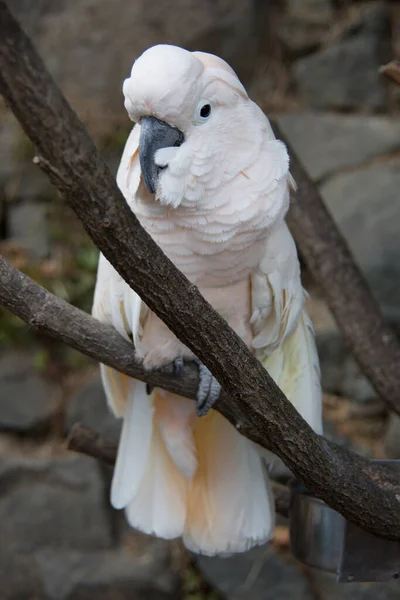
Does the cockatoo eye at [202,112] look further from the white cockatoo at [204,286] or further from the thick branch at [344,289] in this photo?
the thick branch at [344,289]

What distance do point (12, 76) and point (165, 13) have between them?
5.29ft

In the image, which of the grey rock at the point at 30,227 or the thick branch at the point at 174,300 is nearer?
the thick branch at the point at 174,300

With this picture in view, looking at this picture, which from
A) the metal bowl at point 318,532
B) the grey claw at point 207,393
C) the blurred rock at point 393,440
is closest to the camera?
the grey claw at point 207,393

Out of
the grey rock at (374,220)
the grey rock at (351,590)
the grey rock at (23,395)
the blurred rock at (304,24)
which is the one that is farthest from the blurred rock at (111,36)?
the grey rock at (351,590)

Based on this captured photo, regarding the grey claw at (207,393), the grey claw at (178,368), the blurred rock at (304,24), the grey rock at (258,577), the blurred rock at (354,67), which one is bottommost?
the grey rock at (258,577)

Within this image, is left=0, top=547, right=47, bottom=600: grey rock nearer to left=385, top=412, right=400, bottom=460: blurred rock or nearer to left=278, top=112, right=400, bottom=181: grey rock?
left=385, top=412, right=400, bottom=460: blurred rock

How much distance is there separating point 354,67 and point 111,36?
0.70 metres

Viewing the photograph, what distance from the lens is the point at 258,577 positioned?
2078mm

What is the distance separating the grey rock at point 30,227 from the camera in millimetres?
2279

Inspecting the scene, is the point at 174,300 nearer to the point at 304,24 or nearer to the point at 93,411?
the point at 93,411

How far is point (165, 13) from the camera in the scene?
2186 mm

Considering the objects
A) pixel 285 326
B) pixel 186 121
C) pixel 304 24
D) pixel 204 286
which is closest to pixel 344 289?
pixel 285 326

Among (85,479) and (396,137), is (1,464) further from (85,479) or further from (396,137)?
(396,137)

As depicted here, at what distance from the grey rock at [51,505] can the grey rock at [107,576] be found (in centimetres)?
4
